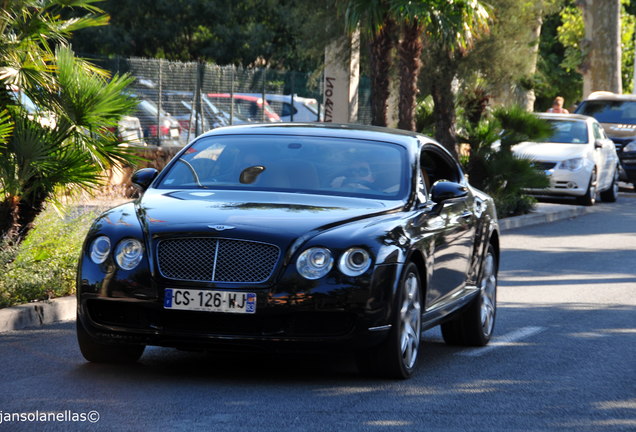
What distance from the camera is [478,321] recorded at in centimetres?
919

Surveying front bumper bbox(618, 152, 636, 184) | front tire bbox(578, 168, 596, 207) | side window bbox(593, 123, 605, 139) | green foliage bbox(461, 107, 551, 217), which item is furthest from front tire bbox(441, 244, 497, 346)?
front bumper bbox(618, 152, 636, 184)

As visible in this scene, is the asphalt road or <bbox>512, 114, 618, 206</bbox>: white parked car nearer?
the asphalt road

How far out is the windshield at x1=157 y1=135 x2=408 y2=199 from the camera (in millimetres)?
8234

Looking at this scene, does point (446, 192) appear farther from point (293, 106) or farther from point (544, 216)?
point (293, 106)

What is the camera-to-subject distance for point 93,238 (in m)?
7.42

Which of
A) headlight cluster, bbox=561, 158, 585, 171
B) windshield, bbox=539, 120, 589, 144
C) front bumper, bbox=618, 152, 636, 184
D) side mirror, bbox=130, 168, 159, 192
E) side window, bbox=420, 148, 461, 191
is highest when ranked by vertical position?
windshield, bbox=539, 120, 589, 144

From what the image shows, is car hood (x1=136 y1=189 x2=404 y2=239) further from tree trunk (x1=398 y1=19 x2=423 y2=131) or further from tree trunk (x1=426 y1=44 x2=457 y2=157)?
tree trunk (x1=426 y1=44 x2=457 y2=157)

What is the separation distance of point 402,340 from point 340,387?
1.52ft

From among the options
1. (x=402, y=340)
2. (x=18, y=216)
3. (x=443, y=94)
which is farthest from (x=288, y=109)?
(x=402, y=340)

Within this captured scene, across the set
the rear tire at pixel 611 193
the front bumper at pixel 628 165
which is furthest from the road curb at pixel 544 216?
the front bumper at pixel 628 165

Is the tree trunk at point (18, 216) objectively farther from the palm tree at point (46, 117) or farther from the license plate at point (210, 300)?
the license plate at point (210, 300)

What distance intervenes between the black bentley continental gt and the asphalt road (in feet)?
0.84

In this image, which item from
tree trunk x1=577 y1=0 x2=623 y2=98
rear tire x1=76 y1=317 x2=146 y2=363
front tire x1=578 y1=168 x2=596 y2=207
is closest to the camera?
rear tire x1=76 y1=317 x2=146 y2=363

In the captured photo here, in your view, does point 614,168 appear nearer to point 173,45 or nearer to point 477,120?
point 477,120
